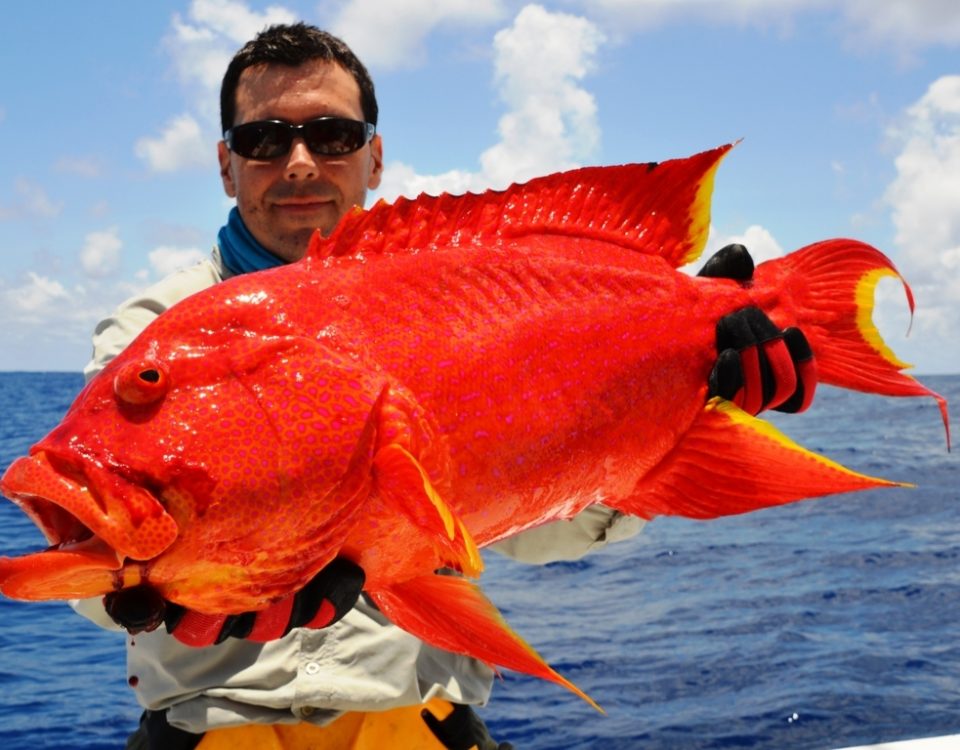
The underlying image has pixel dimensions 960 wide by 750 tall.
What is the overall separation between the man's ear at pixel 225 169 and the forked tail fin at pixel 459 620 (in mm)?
2162

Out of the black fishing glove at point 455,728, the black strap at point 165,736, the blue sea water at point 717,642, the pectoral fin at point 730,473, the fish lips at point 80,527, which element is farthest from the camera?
the blue sea water at point 717,642

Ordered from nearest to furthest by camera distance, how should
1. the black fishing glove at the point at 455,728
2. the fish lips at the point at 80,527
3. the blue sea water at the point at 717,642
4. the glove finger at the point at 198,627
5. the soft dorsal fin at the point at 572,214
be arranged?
the fish lips at the point at 80,527 → the glove finger at the point at 198,627 → the soft dorsal fin at the point at 572,214 → the black fishing glove at the point at 455,728 → the blue sea water at the point at 717,642

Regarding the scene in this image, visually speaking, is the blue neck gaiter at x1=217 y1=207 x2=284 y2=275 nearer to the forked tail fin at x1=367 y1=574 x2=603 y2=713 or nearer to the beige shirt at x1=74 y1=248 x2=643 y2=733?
the beige shirt at x1=74 y1=248 x2=643 y2=733

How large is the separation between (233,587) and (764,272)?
5.90 ft

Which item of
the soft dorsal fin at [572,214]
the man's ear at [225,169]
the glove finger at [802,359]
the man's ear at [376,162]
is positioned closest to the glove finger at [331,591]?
the soft dorsal fin at [572,214]

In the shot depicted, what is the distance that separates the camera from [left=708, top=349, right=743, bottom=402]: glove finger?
2.40m

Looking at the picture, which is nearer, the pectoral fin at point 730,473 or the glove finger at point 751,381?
the pectoral fin at point 730,473

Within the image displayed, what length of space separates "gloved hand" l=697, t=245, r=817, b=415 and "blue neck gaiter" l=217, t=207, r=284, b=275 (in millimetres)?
1560

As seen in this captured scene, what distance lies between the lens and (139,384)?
1.60 m

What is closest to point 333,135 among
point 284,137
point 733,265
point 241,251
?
point 284,137

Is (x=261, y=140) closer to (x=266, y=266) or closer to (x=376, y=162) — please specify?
(x=266, y=266)

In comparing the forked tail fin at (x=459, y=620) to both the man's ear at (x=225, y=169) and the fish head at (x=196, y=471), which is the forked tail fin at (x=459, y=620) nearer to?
the fish head at (x=196, y=471)

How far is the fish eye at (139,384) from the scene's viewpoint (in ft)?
5.25

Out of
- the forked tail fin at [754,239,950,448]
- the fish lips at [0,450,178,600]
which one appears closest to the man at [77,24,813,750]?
the forked tail fin at [754,239,950,448]
